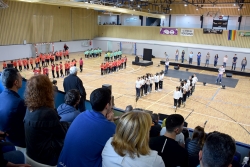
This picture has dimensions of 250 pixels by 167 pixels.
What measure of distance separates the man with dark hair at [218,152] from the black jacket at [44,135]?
1.57m

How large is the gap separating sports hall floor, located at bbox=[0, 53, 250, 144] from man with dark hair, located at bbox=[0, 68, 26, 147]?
333 inches

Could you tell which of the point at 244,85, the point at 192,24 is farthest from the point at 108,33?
the point at 244,85

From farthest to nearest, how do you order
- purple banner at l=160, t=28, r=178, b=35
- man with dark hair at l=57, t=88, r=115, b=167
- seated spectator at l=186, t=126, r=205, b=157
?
purple banner at l=160, t=28, r=178, b=35 → seated spectator at l=186, t=126, r=205, b=157 → man with dark hair at l=57, t=88, r=115, b=167

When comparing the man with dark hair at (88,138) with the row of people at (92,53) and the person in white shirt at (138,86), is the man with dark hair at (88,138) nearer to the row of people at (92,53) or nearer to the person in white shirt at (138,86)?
the person in white shirt at (138,86)

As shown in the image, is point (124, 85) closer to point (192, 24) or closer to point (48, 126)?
point (48, 126)

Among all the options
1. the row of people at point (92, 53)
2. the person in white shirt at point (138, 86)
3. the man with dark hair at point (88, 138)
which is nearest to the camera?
the man with dark hair at point (88, 138)

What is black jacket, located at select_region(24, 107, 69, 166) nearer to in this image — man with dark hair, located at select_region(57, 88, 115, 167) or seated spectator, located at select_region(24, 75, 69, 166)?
seated spectator, located at select_region(24, 75, 69, 166)

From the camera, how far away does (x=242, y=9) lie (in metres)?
25.1

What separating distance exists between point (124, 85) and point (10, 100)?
538 inches

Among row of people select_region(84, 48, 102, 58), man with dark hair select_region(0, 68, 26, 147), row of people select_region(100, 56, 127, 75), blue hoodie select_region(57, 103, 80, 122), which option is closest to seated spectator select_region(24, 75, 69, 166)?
man with dark hair select_region(0, 68, 26, 147)

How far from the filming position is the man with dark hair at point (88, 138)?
219 cm

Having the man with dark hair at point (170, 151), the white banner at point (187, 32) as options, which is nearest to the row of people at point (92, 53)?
the white banner at point (187, 32)

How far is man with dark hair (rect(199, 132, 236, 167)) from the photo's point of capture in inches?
70.3

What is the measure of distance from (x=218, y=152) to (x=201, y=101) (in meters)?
12.8
